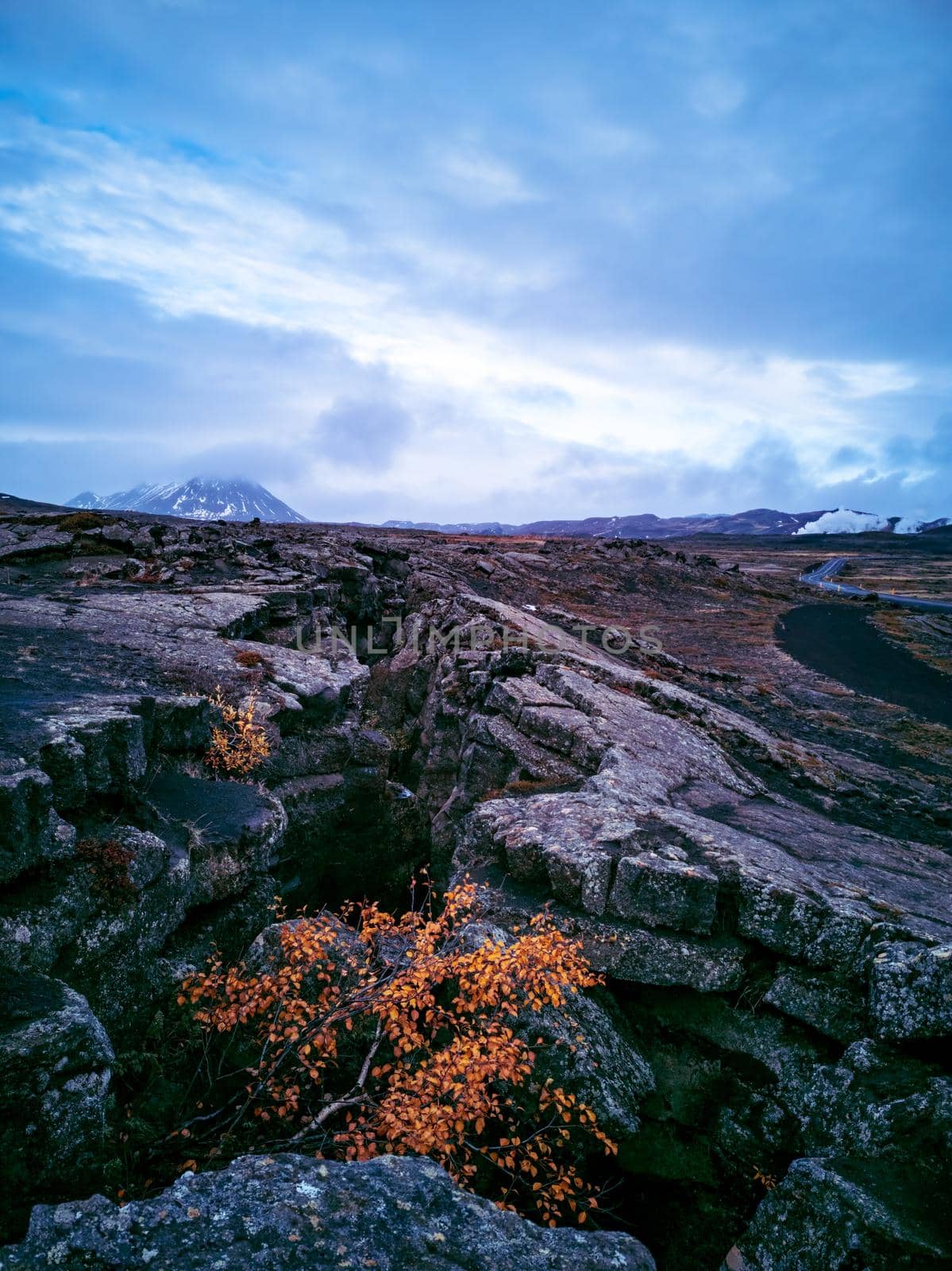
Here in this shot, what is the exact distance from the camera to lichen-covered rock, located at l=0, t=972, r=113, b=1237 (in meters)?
6.01

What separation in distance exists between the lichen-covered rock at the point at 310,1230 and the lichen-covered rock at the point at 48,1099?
210 centimetres

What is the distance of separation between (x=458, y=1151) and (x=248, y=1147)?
3.15 m

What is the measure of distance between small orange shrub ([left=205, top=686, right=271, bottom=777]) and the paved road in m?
87.1

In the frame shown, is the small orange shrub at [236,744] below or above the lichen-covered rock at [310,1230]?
above

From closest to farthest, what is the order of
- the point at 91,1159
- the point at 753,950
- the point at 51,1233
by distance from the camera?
1. the point at 51,1233
2. the point at 91,1159
3. the point at 753,950

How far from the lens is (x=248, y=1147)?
7.69 m

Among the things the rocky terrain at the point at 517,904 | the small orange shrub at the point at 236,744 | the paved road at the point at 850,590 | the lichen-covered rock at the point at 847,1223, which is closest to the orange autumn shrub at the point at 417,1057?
the rocky terrain at the point at 517,904

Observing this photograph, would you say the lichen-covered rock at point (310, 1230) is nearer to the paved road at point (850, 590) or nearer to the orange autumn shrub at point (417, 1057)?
the orange autumn shrub at point (417, 1057)

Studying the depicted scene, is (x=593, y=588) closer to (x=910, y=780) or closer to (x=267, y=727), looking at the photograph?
(x=910, y=780)

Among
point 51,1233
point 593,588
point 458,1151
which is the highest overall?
point 593,588

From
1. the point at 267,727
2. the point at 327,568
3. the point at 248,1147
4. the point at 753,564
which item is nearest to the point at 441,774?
the point at 267,727

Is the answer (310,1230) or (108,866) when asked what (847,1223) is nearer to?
(310,1230)

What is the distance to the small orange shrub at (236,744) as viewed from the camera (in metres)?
15.6

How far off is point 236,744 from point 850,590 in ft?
369
